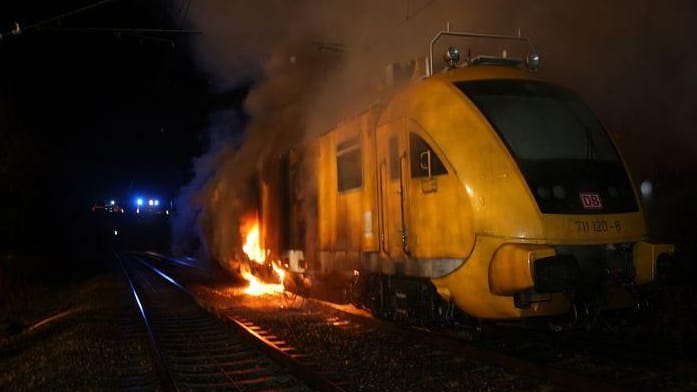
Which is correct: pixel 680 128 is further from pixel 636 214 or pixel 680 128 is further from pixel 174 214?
pixel 174 214

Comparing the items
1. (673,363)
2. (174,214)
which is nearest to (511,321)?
(673,363)

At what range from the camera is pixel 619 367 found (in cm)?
602

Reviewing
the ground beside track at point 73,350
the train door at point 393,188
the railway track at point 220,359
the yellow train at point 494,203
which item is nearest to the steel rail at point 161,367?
the railway track at point 220,359

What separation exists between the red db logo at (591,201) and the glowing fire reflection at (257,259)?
24.0 feet

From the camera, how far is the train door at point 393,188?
7.38 metres

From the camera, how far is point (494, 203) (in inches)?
245

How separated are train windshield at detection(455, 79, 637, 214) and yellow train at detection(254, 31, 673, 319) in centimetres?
1

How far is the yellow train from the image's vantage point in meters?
6.11

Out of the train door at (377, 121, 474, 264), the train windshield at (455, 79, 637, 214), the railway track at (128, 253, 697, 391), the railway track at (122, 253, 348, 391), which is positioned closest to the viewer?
the railway track at (128, 253, 697, 391)

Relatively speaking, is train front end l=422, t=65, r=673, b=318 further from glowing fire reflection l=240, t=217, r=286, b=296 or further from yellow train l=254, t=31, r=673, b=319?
glowing fire reflection l=240, t=217, r=286, b=296

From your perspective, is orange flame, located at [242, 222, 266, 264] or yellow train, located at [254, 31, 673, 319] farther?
orange flame, located at [242, 222, 266, 264]

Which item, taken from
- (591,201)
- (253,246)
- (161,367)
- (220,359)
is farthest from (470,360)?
(253,246)

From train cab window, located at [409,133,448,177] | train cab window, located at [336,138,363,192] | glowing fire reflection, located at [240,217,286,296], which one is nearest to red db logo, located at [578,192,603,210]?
train cab window, located at [409,133,448,177]

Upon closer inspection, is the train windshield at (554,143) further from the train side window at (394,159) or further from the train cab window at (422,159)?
the train side window at (394,159)
